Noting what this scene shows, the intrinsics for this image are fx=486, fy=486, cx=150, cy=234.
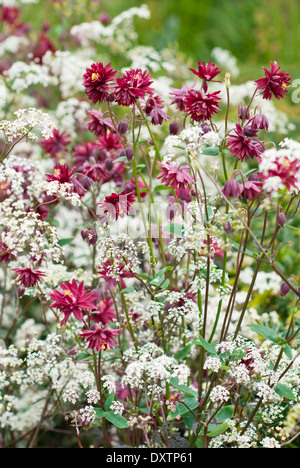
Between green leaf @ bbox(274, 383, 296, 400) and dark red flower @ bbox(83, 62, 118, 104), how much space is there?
2.40ft

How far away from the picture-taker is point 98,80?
1.04 m

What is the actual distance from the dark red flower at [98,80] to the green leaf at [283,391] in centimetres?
73

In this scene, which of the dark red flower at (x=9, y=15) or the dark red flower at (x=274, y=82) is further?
the dark red flower at (x=9, y=15)

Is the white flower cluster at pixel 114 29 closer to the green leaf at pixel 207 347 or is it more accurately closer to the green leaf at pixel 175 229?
the green leaf at pixel 175 229

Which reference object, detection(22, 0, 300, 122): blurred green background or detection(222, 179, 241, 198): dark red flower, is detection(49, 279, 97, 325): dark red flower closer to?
detection(222, 179, 241, 198): dark red flower

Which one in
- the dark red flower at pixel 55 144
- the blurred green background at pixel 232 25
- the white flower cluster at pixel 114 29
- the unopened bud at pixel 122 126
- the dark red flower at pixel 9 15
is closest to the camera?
the unopened bud at pixel 122 126

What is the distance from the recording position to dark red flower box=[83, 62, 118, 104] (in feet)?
3.42

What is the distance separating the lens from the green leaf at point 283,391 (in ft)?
3.27

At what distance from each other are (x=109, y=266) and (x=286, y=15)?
5520 mm

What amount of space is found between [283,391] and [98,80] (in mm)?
766

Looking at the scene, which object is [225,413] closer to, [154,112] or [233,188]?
[233,188]

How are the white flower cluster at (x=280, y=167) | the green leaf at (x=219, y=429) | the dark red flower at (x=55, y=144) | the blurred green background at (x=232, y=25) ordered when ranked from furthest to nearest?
the blurred green background at (x=232, y=25) → the dark red flower at (x=55, y=144) → the green leaf at (x=219, y=429) → the white flower cluster at (x=280, y=167)

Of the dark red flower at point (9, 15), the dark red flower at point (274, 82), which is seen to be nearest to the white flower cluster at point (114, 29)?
the dark red flower at point (9, 15)
